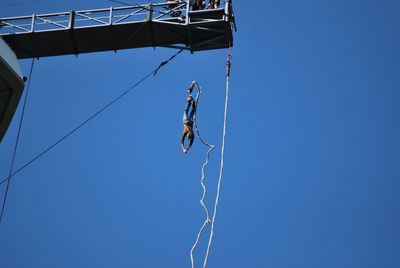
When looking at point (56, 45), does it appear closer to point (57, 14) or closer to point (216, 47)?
point (57, 14)

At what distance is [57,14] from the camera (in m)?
35.4

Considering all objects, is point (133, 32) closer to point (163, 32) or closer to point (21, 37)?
point (163, 32)

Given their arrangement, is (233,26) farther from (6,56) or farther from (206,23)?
(6,56)

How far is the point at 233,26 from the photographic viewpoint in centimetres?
3381

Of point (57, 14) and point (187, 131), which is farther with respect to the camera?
point (57, 14)

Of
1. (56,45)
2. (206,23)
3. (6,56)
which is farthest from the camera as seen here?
(56,45)

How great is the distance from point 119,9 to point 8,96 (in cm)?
471

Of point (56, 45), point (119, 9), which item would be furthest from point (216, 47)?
point (56, 45)

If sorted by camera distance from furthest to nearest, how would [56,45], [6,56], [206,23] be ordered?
[56,45]
[206,23]
[6,56]

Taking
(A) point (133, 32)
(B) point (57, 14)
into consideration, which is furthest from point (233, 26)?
(B) point (57, 14)

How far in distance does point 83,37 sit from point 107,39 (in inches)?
30.8

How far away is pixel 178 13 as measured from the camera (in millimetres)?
34594

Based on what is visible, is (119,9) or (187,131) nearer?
(187,131)

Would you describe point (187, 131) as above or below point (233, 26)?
below
